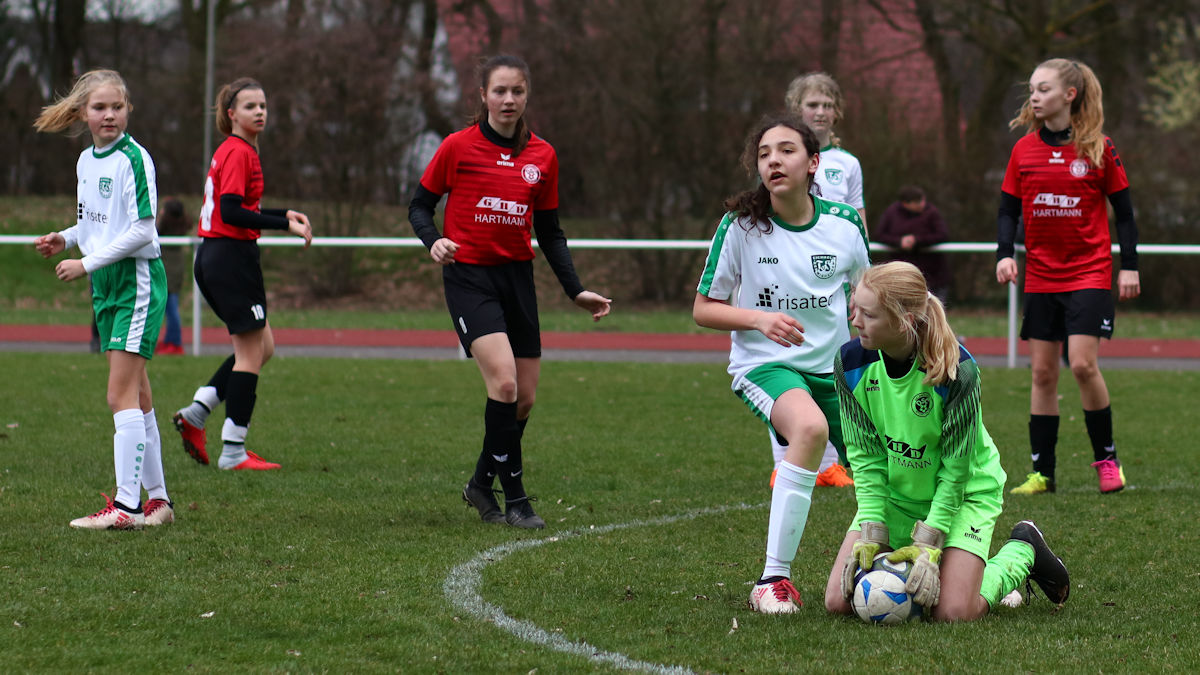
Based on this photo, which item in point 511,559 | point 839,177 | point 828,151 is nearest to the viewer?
point 511,559

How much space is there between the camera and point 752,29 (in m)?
26.2

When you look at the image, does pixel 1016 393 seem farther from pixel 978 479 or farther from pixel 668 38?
pixel 668 38

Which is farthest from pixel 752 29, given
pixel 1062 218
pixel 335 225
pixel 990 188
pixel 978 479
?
pixel 978 479

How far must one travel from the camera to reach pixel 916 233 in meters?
13.6

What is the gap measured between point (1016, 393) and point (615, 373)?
388 cm

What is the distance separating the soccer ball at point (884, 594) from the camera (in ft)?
14.8

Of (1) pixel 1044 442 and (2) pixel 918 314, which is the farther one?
(1) pixel 1044 442

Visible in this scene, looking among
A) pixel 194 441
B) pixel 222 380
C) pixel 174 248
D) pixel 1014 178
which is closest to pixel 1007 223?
pixel 1014 178

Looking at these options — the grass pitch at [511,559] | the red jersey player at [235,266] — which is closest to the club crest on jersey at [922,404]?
the grass pitch at [511,559]

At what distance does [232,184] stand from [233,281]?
0.60m

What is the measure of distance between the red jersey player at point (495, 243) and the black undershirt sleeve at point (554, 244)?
14 cm

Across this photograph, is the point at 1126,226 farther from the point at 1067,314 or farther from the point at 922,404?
the point at 922,404

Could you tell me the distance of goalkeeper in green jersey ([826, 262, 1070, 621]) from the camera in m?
4.46

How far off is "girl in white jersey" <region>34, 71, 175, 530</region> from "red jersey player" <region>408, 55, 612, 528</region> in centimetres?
119
